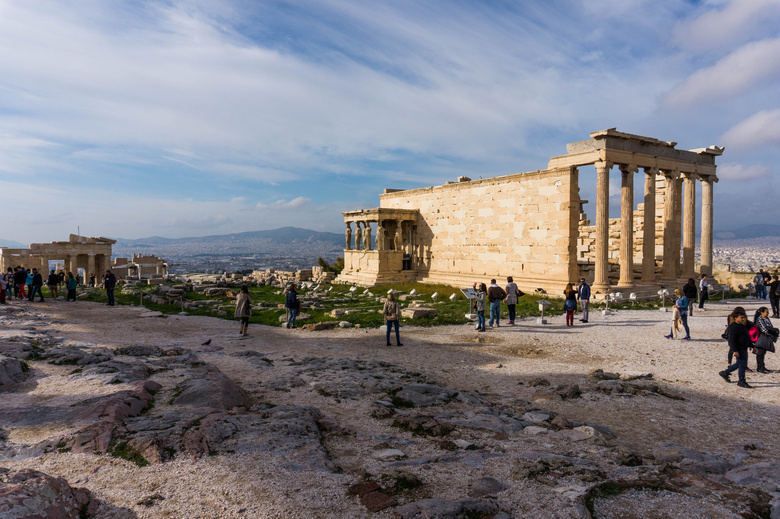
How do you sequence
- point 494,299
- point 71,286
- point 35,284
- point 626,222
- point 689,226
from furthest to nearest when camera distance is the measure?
point 689,226
point 71,286
point 626,222
point 35,284
point 494,299

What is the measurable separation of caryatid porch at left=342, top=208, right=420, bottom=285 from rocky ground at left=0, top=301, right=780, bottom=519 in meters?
19.1

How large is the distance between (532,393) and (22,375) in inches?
352

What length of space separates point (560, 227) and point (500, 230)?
386 centimetres

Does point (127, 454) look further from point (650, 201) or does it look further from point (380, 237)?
point (380, 237)

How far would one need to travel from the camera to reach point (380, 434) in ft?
20.8

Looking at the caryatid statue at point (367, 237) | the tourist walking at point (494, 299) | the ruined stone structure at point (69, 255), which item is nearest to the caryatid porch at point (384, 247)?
the caryatid statue at point (367, 237)

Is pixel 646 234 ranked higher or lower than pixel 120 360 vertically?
higher

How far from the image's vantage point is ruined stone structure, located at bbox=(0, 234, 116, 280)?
37.6m

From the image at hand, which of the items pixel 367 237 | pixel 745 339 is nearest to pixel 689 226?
pixel 367 237

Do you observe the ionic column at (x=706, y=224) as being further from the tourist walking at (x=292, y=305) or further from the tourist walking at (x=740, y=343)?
the tourist walking at (x=292, y=305)

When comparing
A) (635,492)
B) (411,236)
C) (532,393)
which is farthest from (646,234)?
(635,492)

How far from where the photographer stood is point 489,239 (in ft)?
88.7

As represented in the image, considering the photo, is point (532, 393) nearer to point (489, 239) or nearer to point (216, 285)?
point (489, 239)

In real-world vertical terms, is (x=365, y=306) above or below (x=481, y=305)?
below
